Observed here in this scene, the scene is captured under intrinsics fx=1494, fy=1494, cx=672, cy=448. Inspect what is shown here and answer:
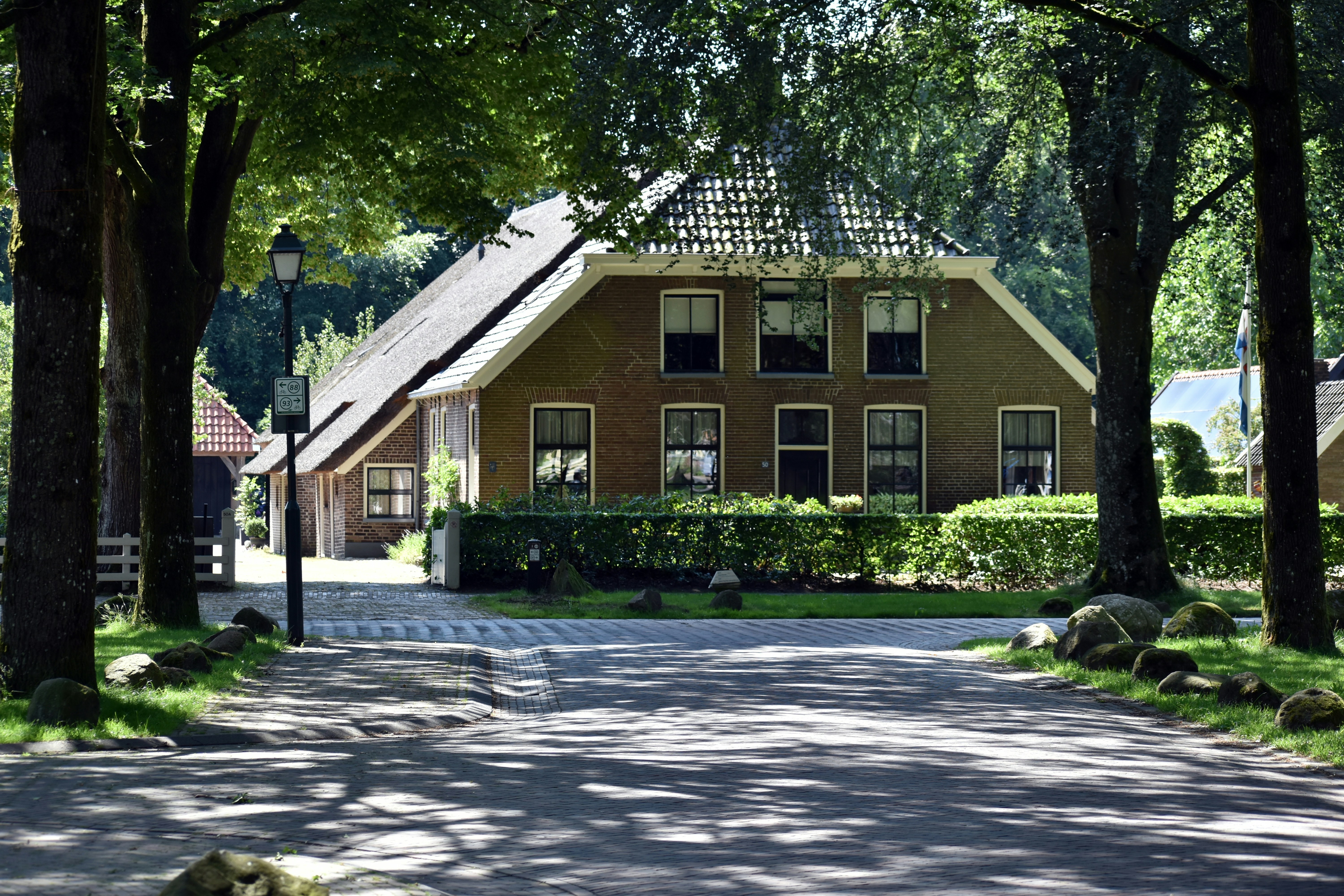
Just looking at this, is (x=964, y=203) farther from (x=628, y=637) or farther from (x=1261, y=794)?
(x=1261, y=794)

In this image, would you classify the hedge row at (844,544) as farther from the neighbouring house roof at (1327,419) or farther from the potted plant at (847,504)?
the neighbouring house roof at (1327,419)

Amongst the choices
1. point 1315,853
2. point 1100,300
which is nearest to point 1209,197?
point 1100,300

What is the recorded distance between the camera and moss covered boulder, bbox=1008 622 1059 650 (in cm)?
1501

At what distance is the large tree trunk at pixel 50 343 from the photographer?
34.1ft

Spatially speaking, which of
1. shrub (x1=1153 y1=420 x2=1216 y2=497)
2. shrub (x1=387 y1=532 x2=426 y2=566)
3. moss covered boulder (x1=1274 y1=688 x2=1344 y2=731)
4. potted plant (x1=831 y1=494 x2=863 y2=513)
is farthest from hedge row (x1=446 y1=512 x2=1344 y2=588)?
moss covered boulder (x1=1274 y1=688 x2=1344 y2=731)

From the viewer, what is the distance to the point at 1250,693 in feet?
35.5

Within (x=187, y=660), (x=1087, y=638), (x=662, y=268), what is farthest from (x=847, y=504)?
(x=187, y=660)

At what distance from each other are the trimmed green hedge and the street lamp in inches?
345

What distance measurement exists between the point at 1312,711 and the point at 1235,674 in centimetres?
238

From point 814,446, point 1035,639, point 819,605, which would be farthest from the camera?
point 814,446

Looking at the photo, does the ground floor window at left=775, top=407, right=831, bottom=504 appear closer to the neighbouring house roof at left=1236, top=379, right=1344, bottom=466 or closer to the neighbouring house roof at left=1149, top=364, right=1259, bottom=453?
the neighbouring house roof at left=1236, top=379, right=1344, bottom=466

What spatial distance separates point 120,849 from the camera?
20.9 feet

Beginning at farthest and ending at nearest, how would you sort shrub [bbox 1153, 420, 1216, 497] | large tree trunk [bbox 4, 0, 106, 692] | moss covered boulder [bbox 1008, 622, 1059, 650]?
shrub [bbox 1153, 420, 1216, 497] → moss covered boulder [bbox 1008, 622, 1059, 650] → large tree trunk [bbox 4, 0, 106, 692]

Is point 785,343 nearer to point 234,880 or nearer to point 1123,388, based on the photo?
point 1123,388
